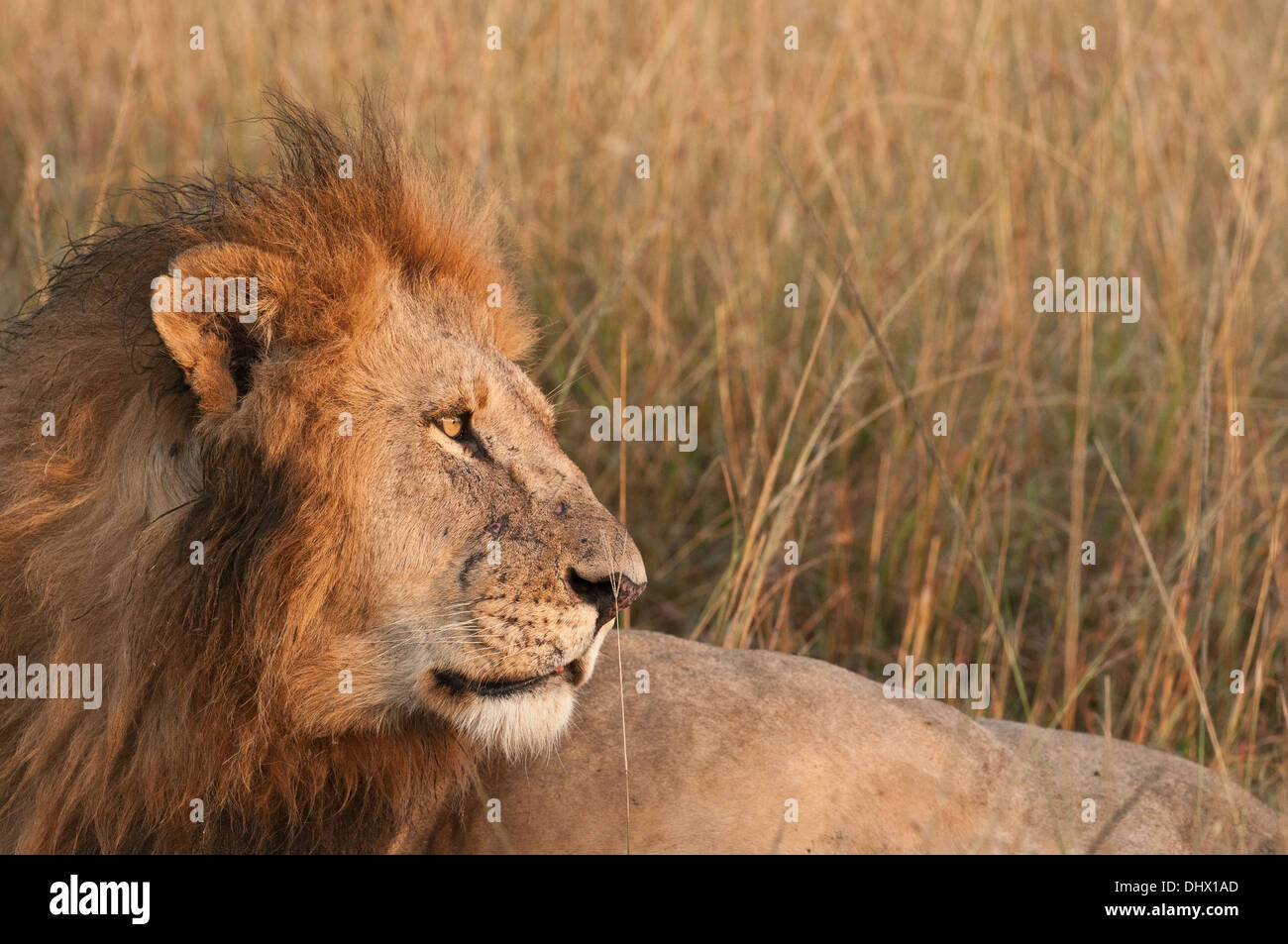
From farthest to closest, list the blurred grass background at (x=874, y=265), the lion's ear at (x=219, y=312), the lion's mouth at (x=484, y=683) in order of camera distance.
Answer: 1. the blurred grass background at (x=874, y=265)
2. the lion's mouth at (x=484, y=683)
3. the lion's ear at (x=219, y=312)

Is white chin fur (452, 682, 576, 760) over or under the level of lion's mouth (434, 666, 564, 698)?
under

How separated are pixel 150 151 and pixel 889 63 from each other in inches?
118

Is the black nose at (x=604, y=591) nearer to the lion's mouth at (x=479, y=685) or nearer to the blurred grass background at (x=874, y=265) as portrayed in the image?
the lion's mouth at (x=479, y=685)

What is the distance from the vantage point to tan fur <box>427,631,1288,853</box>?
264 cm

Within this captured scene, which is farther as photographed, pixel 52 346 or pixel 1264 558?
pixel 1264 558

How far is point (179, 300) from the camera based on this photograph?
8.04 feet

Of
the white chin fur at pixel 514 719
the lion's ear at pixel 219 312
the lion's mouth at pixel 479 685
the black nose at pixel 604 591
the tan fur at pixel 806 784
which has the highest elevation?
the lion's ear at pixel 219 312

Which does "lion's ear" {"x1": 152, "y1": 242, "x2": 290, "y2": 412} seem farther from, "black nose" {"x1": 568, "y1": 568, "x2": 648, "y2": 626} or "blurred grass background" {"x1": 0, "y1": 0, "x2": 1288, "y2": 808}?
"blurred grass background" {"x1": 0, "y1": 0, "x2": 1288, "y2": 808}

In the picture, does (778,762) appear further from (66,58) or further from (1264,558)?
(66,58)

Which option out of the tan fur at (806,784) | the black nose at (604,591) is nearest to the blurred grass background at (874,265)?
the tan fur at (806,784)

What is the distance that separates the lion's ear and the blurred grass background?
5.28 ft

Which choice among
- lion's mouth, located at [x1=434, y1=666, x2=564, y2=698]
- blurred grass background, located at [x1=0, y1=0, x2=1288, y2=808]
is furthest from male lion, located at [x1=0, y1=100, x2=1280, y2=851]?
blurred grass background, located at [x1=0, y1=0, x2=1288, y2=808]

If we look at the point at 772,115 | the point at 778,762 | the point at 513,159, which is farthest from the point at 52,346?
the point at 772,115

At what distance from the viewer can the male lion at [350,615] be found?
254 centimetres
